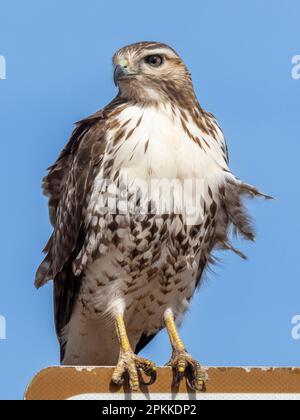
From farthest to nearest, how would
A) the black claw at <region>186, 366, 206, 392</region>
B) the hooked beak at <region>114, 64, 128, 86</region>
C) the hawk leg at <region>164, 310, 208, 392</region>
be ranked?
1. the hooked beak at <region>114, 64, 128, 86</region>
2. the hawk leg at <region>164, 310, 208, 392</region>
3. the black claw at <region>186, 366, 206, 392</region>

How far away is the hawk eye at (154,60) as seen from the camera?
6.44m

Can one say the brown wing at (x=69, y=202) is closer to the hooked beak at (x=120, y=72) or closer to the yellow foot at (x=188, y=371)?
the hooked beak at (x=120, y=72)

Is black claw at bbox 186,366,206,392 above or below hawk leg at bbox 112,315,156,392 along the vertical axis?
below

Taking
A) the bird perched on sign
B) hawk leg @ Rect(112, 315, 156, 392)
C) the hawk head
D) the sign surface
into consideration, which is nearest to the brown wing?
the bird perched on sign

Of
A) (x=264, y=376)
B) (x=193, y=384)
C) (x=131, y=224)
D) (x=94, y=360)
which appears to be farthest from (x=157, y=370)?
(x=94, y=360)

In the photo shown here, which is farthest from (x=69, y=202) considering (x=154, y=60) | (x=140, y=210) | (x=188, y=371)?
(x=188, y=371)

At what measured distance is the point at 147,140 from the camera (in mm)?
6023

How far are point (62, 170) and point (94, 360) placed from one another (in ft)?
5.11

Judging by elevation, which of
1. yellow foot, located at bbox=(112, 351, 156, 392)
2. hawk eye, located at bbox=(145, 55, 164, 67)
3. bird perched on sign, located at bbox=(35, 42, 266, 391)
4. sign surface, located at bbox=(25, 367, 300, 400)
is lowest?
sign surface, located at bbox=(25, 367, 300, 400)

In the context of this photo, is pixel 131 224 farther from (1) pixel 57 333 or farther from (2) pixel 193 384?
(2) pixel 193 384

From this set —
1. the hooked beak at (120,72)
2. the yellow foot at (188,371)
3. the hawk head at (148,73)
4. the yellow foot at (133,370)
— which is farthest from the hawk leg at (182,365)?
the hooked beak at (120,72)

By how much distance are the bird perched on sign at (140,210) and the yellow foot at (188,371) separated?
166 millimetres

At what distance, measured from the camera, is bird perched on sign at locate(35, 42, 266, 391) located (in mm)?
5945

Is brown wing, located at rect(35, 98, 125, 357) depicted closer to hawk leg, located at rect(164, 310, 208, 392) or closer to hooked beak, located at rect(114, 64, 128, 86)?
hooked beak, located at rect(114, 64, 128, 86)
